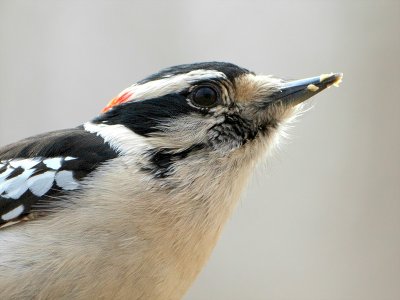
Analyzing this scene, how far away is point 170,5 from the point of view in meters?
5.34

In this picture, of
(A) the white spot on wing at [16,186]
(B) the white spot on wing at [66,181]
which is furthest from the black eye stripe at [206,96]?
(A) the white spot on wing at [16,186]

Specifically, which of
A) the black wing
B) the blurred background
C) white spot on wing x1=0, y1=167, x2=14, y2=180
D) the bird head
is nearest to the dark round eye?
the bird head

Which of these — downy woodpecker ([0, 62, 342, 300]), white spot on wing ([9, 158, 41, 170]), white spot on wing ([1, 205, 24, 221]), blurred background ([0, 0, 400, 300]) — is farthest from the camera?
blurred background ([0, 0, 400, 300])

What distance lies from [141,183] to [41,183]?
30 centimetres

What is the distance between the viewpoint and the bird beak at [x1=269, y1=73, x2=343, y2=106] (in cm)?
205

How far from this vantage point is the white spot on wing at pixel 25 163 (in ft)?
6.43

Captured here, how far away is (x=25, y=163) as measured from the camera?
78.1 inches

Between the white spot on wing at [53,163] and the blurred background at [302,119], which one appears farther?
the blurred background at [302,119]

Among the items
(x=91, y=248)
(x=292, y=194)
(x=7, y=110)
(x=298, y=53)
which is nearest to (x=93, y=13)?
(x=7, y=110)

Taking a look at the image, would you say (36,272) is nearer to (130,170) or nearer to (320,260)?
(130,170)

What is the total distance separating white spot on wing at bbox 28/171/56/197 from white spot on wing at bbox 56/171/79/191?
0.02m

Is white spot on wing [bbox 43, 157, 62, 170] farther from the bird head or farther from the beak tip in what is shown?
the beak tip

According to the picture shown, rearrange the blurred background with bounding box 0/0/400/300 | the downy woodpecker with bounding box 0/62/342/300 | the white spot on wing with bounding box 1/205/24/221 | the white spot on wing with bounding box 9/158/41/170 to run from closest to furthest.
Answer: the downy woodpecker with bounding box 0/62/342/300
the white spot on wing with bounding box 1/205/24/221
the white spot on wing with bounding box 9/158/41/170
the blurred background with bounding box 0/0/400/300

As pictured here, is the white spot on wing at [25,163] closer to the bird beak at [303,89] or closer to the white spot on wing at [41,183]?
the white spot on wing at [41,183]
